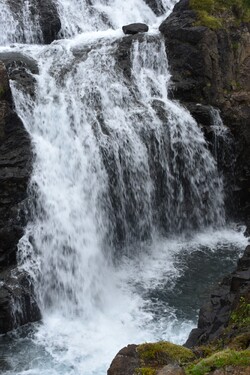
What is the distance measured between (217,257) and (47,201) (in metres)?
7.28

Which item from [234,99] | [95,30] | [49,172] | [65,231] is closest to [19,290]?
[65,231]

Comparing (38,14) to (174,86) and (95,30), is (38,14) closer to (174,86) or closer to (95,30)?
(95,30)

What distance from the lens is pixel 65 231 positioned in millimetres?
18484

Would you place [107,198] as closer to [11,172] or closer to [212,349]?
[11,172]

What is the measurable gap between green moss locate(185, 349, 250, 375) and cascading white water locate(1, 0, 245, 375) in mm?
6901

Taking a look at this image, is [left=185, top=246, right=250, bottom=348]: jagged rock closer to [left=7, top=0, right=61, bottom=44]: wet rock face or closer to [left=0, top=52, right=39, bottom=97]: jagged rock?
[left=0, top=52, right=39, bottom=97]: jagged rock

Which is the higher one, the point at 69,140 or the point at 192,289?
the point at 69,140

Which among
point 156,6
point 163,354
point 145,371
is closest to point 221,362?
point 145,371

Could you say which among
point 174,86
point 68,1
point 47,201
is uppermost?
point 68,1

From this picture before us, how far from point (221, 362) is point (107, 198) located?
12828 mm

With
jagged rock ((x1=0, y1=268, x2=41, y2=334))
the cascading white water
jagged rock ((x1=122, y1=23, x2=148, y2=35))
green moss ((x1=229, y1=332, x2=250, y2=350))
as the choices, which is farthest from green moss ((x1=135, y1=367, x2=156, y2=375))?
jagged rock ((x1=122, y1=23, x2=148, y2=35))

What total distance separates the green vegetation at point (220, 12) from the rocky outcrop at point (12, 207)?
37.9ft

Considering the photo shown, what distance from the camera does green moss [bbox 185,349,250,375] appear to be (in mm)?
7623

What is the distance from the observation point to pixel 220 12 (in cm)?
2697
